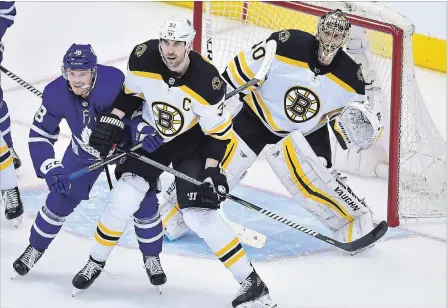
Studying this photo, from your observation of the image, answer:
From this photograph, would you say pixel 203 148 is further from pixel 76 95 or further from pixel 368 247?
pixel 368 247

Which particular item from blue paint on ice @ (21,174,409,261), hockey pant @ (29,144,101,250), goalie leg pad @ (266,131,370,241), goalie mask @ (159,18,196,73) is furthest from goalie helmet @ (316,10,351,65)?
hockey pant @ (29,144,101,250)

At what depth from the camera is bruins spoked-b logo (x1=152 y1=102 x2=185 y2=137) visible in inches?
177

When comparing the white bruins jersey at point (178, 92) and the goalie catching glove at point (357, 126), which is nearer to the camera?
the white bruins jersey at point (178, 92)

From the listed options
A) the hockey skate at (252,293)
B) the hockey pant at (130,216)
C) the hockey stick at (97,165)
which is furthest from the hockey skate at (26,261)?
the hockey skate at (252,293)

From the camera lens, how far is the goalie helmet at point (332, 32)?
4.82 metres

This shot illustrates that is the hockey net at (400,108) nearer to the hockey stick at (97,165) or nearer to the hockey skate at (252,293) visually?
the hockey stick at (97,165)

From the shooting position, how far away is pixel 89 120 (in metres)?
4.55

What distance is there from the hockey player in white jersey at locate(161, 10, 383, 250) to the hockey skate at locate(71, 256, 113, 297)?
23.5 inches

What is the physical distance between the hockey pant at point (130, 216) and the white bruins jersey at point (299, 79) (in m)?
0.70

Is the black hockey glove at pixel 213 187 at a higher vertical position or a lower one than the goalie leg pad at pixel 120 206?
higher

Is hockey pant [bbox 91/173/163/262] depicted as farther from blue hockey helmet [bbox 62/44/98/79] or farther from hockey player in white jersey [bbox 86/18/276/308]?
blue hockey helmet [bbox 62/44/98/79]

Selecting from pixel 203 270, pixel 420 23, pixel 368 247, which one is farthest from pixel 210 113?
pixel 420 23

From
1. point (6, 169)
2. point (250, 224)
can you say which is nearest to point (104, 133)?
point (6, 169)

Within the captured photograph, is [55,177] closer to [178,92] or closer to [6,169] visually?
[178,92]
